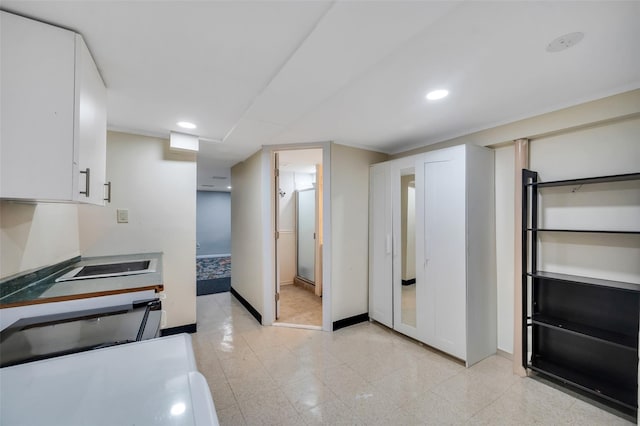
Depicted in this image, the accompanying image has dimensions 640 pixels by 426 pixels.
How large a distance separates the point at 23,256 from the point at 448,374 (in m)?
3.22

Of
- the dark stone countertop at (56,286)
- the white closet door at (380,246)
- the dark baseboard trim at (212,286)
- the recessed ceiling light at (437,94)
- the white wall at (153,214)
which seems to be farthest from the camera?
the dark baseboard trim at (212,286)

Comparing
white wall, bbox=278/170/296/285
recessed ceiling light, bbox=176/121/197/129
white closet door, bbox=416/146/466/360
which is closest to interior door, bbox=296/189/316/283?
white wall, bbox=278/170/296/285

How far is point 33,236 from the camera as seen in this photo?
173 centimetres

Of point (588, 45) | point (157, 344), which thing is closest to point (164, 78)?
point (157, 344)

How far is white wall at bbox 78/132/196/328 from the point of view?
2600mm

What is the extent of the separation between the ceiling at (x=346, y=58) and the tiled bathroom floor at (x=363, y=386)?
2225mm

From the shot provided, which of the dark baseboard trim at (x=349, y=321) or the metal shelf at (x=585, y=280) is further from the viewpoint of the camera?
the dark baseboard trim at (x=349, y=321)

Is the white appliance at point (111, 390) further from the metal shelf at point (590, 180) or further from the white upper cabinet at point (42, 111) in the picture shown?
the metal shelf at point (590, 180)

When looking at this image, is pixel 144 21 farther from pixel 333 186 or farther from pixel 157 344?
pixel 333 186

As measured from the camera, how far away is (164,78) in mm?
1691

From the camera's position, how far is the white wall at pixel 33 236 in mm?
1499

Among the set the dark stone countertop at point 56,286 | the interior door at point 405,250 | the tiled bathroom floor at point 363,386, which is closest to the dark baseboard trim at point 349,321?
the tiled bathroom floor at point 363,386

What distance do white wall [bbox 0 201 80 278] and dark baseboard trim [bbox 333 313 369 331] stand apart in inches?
105

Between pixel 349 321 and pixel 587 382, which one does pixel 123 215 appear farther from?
pixel 587 382
